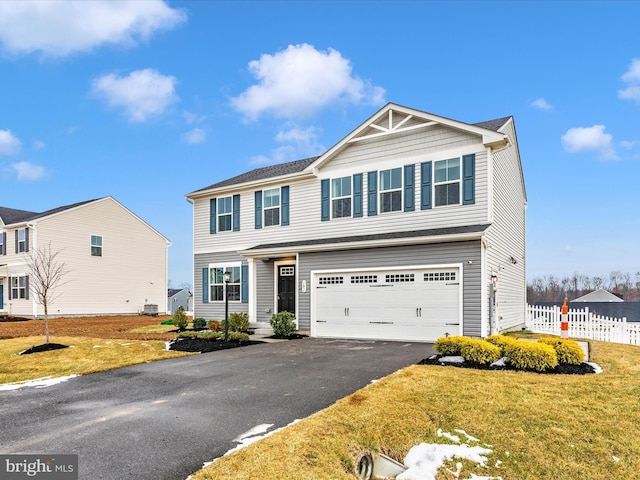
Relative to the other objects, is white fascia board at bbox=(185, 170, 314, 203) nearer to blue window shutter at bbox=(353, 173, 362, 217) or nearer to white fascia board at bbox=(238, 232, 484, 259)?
blue window shutter at bbox=(353, 173, 362, 217)

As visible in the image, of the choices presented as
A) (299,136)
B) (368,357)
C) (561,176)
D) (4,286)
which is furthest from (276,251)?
(4,286)

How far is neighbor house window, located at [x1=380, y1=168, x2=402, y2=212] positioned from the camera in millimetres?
14391

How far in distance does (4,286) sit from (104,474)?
29.9m

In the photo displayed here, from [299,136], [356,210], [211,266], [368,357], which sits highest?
[299,136]

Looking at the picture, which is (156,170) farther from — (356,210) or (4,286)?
(356,210)

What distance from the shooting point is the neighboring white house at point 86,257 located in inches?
1003

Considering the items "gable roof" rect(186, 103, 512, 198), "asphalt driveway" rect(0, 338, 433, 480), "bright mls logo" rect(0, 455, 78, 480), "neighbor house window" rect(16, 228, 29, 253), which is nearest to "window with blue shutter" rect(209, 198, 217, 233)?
"gable roof" rect(186, 103, 512, 198)

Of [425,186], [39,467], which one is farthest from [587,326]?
[39,467]

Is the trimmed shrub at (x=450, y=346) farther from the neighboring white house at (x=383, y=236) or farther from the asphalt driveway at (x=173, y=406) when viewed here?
the neighboring white house at (x=383, y=236)

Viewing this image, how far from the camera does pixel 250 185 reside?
57.4 feet

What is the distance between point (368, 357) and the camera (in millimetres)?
9875

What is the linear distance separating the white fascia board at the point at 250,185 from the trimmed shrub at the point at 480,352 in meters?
9.49

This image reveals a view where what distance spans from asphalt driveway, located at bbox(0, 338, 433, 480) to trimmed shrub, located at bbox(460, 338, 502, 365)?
1.28 meters

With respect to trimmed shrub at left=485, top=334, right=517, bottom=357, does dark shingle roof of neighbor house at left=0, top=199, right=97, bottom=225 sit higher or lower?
higher
